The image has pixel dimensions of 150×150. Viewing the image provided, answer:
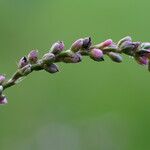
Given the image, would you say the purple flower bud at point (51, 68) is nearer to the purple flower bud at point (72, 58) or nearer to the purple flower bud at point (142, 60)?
the purple flower bud at point (72, 58)

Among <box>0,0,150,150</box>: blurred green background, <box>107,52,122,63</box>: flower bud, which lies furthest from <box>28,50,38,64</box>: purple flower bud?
<box>0,0,150,150</box>: blurred green background

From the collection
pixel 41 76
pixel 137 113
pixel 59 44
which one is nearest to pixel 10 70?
pixel 41 76

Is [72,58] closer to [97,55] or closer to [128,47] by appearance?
[97,55]

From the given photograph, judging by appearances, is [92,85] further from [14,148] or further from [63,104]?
[14,148]

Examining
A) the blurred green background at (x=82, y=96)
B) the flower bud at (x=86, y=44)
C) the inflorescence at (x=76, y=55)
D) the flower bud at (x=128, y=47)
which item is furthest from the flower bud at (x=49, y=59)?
the blurred green background at (x=82, y=96)

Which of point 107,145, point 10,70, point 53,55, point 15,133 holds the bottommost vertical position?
point 53,55
